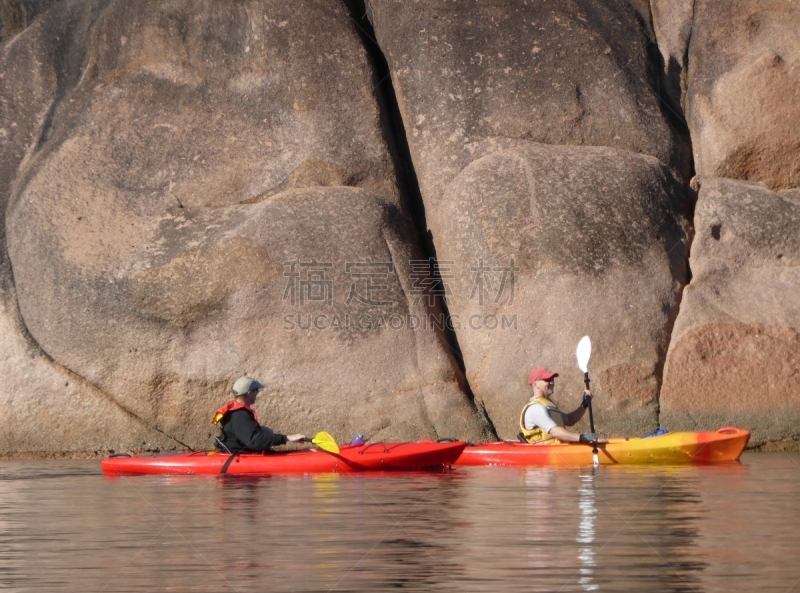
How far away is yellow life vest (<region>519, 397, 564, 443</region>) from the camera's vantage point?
12.8 meters

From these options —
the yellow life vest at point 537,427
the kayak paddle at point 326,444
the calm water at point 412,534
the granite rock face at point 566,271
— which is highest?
the granite rock face at point 566,271

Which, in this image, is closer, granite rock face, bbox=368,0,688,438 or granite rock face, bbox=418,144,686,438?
granite rock face, bbox=418,144,686,438

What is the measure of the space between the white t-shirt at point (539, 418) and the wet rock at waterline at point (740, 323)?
2303mm

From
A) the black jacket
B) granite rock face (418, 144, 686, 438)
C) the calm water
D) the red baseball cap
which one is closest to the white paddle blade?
granite rock face (418, 144, 686, 438)

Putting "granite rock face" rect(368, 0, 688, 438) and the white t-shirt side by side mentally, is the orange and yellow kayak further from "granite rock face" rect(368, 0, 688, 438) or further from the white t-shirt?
"granite rock face" rect(368, 0, 688, 438)

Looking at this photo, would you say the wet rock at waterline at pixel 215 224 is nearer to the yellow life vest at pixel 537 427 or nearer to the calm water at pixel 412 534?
the yellow life vest at pixel 537 427

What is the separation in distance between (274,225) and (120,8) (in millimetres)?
4485

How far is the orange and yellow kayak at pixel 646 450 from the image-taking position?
12.3 metres

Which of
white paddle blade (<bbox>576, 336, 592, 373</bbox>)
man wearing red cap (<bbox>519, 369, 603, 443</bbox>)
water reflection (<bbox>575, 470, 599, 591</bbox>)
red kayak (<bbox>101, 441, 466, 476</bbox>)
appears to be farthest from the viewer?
white paddle blade (<bbox>576, 336, 592, 373</bbox>)

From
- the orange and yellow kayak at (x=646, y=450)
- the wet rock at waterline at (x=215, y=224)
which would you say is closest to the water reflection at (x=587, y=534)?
the orange and yellow kayak at (x=646, y=450)

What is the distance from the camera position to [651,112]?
56.2ft

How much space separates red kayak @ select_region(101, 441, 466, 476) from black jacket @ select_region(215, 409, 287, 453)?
100 millimetres

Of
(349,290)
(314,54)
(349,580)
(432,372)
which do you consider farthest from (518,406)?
(349,580)

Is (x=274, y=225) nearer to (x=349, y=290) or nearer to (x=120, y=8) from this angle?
(x=349, y=290)
